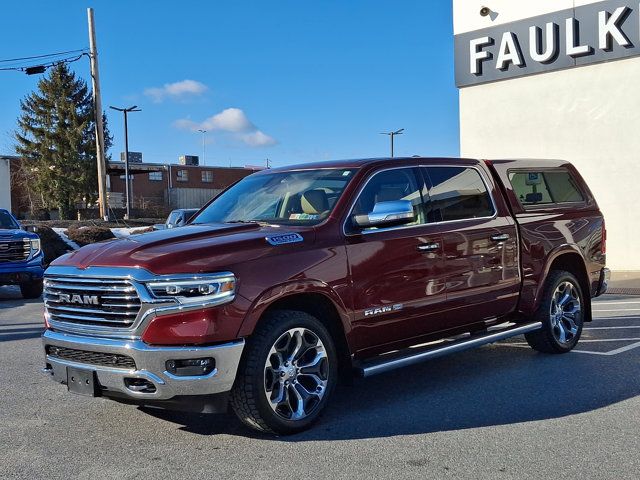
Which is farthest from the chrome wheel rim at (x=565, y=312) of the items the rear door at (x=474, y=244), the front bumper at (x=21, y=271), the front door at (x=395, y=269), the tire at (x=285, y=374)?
the front bumper at (x=21, y=271)

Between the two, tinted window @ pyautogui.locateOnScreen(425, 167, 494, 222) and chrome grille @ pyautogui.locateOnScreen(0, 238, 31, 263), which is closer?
tinted window @ pyautogui.locateOnScreen(425, 167, 494, 222)

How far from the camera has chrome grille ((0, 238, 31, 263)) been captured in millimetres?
12594

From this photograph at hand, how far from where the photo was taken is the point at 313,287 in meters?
Answer: 4.60

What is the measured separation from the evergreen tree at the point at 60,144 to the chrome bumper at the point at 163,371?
48.9 metres

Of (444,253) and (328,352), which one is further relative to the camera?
(444,253)

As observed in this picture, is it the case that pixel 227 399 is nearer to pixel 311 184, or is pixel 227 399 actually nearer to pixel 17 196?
pixel 311 184

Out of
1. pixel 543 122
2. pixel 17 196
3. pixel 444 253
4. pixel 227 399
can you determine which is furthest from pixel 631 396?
pixel 17 196

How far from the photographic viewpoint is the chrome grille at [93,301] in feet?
13.7

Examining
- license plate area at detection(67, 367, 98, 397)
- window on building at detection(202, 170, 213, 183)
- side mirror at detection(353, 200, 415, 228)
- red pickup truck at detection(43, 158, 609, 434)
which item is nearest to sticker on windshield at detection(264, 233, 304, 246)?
red pickup truck at detection(43, 158, 609, 434)

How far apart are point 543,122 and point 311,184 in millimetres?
12623

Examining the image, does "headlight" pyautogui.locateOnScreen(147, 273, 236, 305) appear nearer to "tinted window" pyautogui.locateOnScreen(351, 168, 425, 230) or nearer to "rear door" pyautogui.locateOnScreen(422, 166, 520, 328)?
"tinted window" pyautogui.locateOnScreen(351, 168, 425, 230)

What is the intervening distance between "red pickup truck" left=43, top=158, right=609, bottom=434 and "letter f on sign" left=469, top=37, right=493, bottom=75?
1132 centimetres

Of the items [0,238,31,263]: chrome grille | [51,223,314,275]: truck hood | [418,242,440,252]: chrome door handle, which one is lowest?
[0,238,31,263]: chrome grille

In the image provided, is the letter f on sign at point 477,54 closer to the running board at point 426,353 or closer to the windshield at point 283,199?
the running board at point 426,353
